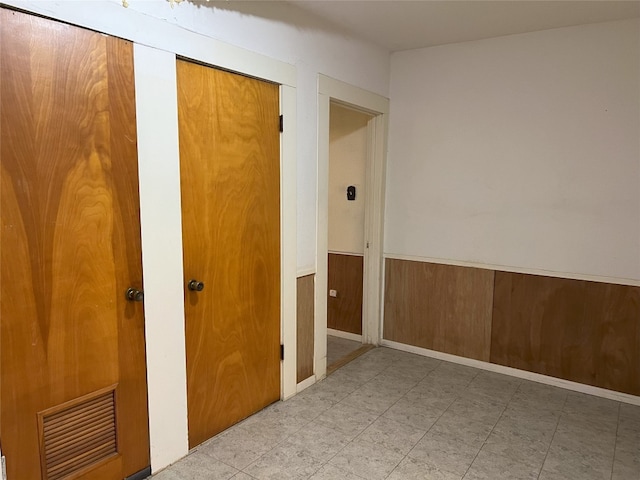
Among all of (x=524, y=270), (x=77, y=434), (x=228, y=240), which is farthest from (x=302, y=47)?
(x=77, y=434)

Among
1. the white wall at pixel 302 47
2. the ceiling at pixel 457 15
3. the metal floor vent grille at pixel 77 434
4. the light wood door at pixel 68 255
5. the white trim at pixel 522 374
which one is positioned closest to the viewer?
the light wood door at pixel 68 255

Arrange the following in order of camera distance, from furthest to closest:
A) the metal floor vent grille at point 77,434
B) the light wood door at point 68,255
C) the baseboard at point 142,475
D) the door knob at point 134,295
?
the baseboard at point 142,475
the door knob at point 134,295
the metal floor vent grille at point 77,434
the light wood door at point 68,255

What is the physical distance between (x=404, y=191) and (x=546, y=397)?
72.4 inches

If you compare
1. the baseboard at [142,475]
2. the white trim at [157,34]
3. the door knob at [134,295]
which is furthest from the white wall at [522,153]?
the baseboard at [142,475]

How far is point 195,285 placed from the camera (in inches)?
87.3

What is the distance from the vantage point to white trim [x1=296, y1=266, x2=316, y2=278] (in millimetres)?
2889

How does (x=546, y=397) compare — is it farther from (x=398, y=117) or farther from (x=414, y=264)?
(x=398, y=117)

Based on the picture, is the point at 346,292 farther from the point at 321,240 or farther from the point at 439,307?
the point at 321,240

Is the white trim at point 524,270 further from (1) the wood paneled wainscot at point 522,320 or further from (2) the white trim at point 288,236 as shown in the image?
(2) the white trim at point 288,236

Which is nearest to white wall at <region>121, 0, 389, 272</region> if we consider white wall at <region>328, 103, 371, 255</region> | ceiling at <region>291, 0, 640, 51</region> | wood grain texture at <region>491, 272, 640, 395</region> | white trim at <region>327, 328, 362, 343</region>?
ceiling at <region>291, 0, 640, 51</region>

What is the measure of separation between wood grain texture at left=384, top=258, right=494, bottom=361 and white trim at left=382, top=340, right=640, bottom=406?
0.13ft

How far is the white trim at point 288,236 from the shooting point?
2.66 meters

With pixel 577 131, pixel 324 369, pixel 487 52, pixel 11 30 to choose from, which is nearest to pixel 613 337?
pixel 577 131

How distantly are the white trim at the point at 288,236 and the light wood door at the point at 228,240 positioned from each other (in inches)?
1.7
